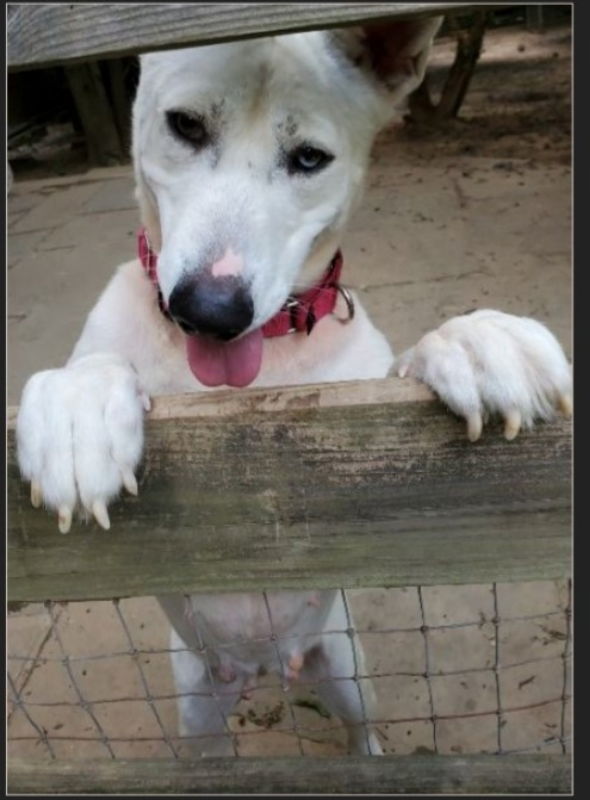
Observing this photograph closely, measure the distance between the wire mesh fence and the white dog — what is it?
0.27 m

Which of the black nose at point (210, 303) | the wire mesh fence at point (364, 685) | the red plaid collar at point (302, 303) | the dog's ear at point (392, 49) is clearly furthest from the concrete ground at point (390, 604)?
the dog's ear at point (392, 49)

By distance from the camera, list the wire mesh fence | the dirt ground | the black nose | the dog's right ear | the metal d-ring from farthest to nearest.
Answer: the dirt ground < the wire mesh fence < the metal d-ring < the dog's right ear < the black nose

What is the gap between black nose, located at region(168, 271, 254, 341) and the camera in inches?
60.9

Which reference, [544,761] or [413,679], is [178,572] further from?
[413,679]

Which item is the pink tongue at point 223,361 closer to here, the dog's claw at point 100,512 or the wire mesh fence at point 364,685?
the dog's claw at point 100,512

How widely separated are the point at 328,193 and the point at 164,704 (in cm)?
183

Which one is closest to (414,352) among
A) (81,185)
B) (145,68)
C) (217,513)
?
(217,513)

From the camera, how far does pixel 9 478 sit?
1.26 metres

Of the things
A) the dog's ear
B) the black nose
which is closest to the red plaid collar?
the black nose

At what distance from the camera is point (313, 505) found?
4.14ft

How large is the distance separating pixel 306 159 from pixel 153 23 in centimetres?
88

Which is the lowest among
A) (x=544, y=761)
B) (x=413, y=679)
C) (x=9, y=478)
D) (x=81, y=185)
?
(x=81, y=185)

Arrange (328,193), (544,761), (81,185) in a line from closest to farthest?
1. (544,761)
2. (328,193)
3. (81,185)

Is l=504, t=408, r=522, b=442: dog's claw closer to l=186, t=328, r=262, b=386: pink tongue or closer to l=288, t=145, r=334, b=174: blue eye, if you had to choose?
l=186, t=328, r=262, b=386: pink tongue
